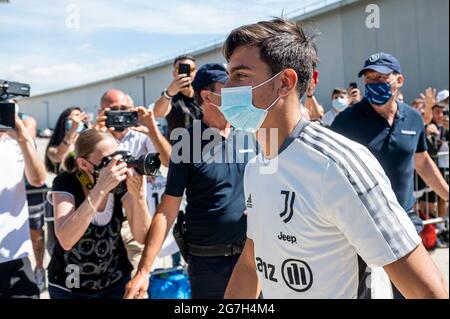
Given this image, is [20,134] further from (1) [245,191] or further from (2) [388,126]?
(2) [388,126]

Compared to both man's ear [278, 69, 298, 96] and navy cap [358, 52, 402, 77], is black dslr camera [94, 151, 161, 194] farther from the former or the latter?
navy cap [358, 52, 402, 77]

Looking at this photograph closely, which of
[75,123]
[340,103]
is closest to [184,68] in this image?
[75,123]

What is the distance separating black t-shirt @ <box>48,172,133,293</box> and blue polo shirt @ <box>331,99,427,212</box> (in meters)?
1.75

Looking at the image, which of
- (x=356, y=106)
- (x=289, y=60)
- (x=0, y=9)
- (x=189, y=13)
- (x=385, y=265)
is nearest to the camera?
(x=385, y=265)

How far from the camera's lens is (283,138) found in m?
1.77

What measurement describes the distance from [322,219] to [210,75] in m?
1.77

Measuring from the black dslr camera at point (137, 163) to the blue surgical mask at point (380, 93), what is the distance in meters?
1.61

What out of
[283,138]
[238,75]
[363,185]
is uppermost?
[238,75]

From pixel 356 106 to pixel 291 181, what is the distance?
6.86ft

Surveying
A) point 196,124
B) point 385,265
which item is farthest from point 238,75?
point 196,124

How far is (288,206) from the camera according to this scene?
1655 millimetres

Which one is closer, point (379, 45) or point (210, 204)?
point (210, 204)

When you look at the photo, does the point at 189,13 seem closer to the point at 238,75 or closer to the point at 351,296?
the point at 238,75
